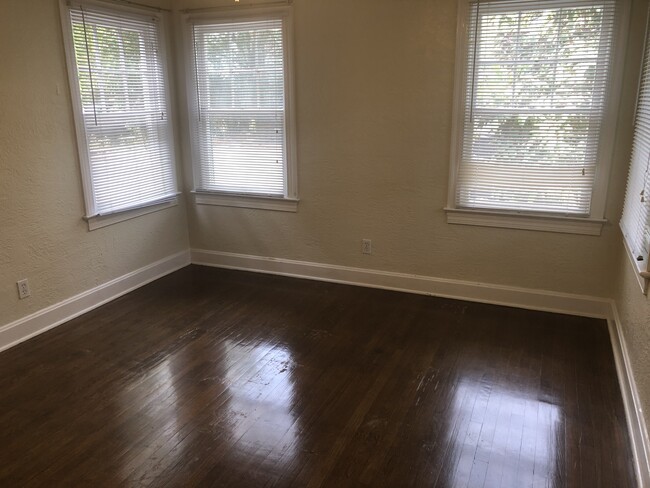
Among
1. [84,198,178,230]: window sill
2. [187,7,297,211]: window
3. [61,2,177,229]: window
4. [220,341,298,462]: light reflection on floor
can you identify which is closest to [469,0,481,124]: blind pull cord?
[187,7,297,211]: window

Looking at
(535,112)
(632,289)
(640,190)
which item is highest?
(535,112)

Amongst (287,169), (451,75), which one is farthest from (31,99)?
(451,75)

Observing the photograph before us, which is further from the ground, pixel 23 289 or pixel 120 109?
pixel 120 109

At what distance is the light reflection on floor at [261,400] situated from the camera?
235cm

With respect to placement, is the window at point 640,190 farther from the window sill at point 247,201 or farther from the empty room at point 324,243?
the window sill at point 247,201

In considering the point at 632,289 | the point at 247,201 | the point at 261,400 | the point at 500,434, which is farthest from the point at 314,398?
the point at 247,201

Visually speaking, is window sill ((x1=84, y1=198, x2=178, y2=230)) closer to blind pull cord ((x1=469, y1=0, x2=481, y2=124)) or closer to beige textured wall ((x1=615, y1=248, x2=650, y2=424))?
blind pull cord ((x1=469, y1=0, x2=481, y2=124))

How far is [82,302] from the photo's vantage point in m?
3.81

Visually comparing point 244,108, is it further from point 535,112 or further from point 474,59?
point 535,112

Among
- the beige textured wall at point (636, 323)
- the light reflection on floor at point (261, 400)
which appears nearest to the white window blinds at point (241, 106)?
the light reflection on floor at point (261, 400)

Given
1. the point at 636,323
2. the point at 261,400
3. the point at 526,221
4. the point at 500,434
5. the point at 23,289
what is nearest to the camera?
the point at 500,434

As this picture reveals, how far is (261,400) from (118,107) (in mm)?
2520

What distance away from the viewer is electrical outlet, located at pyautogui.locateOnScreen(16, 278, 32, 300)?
Result: 3352mm

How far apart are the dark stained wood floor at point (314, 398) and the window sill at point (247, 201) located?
0.87 meters
